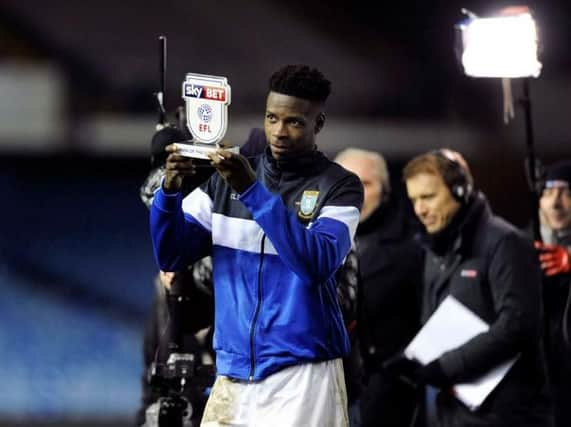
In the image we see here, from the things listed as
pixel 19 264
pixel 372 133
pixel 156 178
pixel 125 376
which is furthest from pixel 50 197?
pixel 156 178

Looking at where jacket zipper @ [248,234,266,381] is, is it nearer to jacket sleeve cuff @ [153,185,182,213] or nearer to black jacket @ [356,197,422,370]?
jacket sleeve cuff @ [153,185,182,213]

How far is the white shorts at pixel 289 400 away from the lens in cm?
332

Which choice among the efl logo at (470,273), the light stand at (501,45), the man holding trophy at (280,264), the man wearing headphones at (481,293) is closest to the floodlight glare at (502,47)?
the light stand at (501,45)

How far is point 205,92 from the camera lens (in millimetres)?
3307

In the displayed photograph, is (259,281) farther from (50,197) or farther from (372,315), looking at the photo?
(50,197)

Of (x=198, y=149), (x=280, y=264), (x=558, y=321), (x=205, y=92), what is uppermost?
(x=205, y=92)

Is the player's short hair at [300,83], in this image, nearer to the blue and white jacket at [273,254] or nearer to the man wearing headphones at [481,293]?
the blue and white jacket at [273,254]

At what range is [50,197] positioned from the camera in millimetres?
7164

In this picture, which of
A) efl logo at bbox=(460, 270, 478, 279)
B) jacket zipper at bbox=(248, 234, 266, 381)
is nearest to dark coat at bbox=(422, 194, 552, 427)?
efl logo at bbox=(460, 270, 478, 279)

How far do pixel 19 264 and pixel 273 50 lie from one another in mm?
1752

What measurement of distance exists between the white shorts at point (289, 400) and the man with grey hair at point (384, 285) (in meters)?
1.41

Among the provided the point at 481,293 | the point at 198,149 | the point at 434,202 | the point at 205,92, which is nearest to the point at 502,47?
the point at 434,202

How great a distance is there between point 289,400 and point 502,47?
213 centimetres

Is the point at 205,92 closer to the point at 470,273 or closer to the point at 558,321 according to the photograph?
the point at 470,273
